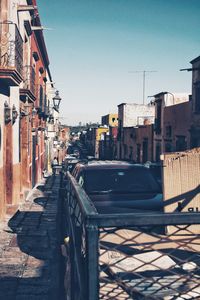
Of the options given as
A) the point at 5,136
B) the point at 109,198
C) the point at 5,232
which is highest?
the point at 5,136

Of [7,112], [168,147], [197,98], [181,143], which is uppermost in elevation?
[197,98]

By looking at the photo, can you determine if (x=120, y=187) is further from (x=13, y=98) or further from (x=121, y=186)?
(x=13, y=98)

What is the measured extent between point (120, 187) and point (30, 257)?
244cm

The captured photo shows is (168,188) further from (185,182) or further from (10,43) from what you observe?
(10,43)

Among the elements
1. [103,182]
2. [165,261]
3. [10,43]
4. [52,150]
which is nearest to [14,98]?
[10,43]

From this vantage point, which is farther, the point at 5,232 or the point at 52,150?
the point at 52,150

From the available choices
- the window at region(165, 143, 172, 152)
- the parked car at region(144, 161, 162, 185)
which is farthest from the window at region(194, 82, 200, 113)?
the parked car at region(144, 161, 162, 185)

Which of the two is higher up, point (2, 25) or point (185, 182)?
point (2, 25)

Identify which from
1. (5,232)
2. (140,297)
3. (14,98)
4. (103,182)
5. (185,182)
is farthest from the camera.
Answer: (14,98)

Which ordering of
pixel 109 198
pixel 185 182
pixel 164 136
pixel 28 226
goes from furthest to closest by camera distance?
pixel 164 136 → pixel 28 226 → pixel 109 198 → pixel 185 182

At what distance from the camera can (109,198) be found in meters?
5.20

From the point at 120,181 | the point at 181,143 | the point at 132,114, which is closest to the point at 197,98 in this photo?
the point at 181,143

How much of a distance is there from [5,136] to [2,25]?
322 cm

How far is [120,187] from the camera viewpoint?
18.6ft
